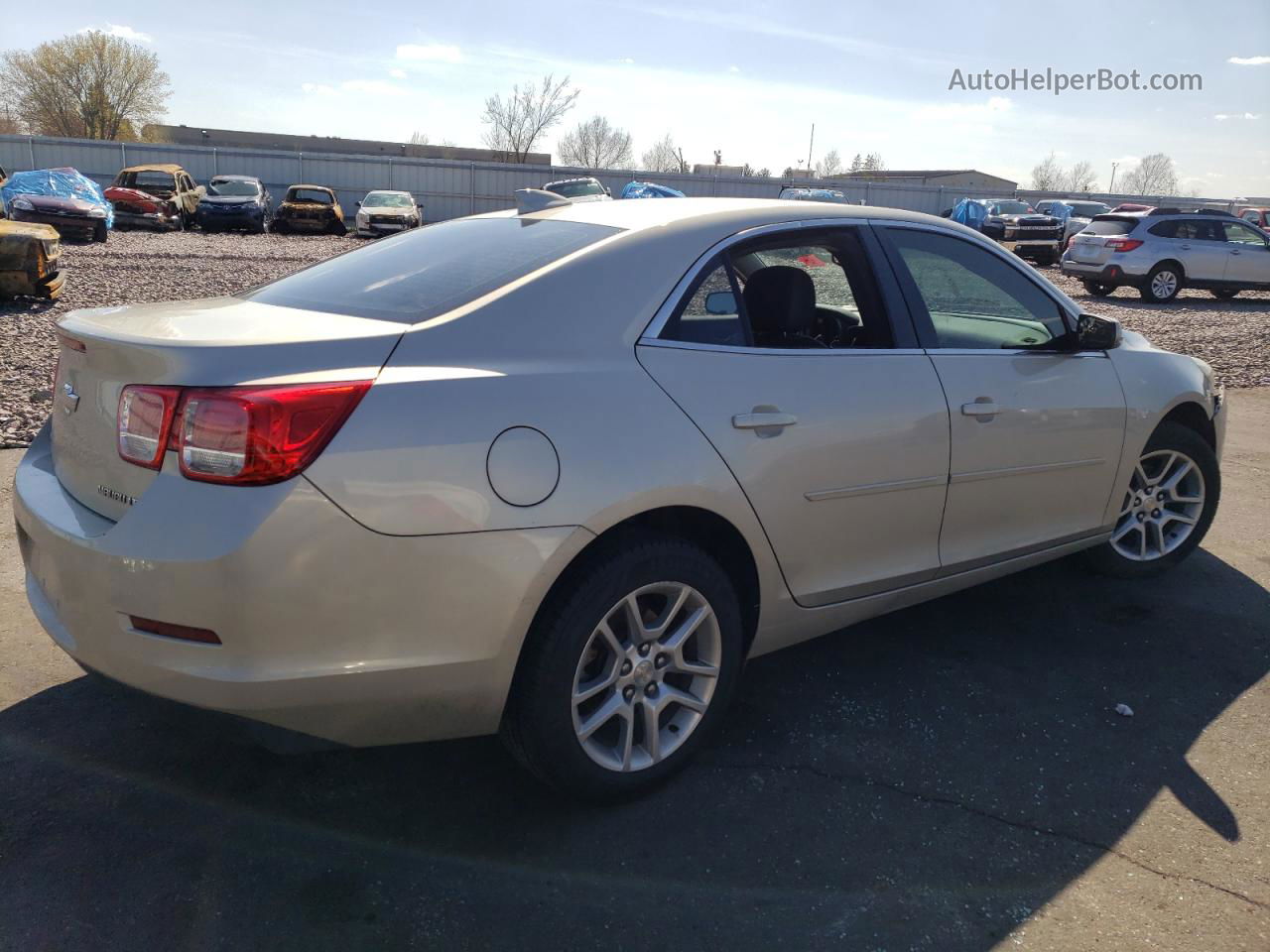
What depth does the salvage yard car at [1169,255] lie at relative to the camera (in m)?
17.8

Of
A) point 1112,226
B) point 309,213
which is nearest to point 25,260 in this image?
point 1112,226

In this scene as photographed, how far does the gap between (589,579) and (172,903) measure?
122cm

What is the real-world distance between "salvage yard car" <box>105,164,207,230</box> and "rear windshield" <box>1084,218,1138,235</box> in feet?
69.9

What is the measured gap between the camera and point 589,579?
2.55m

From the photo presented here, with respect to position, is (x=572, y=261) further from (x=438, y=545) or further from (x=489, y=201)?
(x=489, y=201)

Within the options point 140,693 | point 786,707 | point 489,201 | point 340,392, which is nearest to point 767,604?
point 786,707

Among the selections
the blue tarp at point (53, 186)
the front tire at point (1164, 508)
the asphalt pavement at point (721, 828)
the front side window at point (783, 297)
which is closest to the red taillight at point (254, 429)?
the asphalt pavement at point (721, 828)

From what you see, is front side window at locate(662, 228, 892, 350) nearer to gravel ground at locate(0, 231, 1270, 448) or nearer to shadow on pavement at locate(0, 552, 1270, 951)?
shadow on pavement at locate(0, 552, 1270, 951)

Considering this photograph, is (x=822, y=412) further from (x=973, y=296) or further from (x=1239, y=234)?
(x=1239, y=234)

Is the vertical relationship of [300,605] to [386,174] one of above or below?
below

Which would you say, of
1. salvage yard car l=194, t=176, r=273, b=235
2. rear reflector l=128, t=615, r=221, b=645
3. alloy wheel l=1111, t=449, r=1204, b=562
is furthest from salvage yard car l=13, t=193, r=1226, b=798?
salvage yard car l=194, t=176, r=273, b=235

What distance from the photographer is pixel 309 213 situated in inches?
1046

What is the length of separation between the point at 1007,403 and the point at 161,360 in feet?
8.84

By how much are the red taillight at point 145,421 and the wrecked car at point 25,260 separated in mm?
9460
